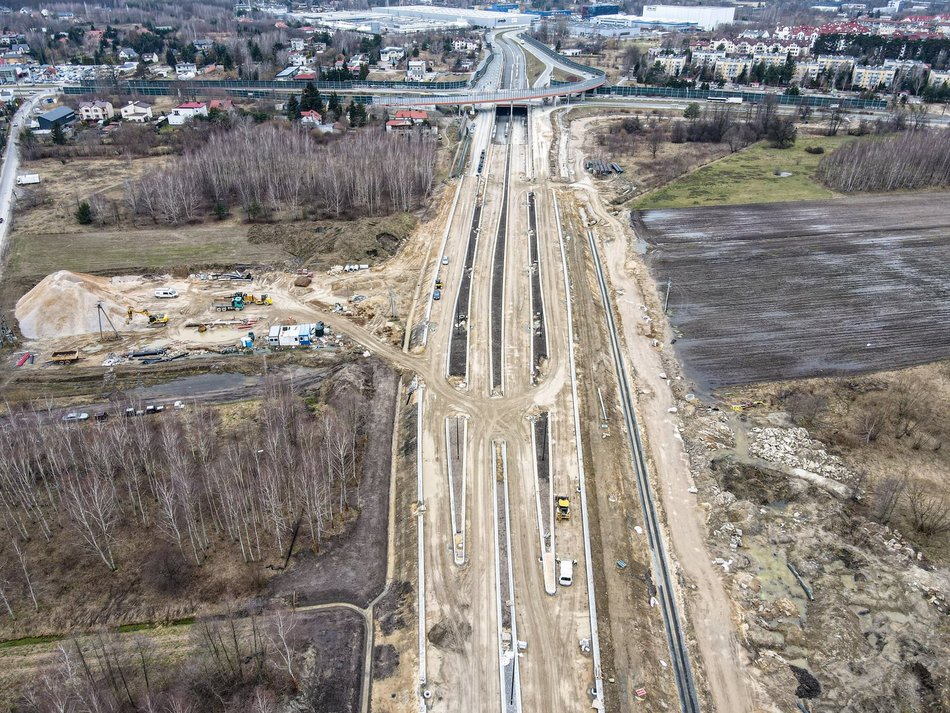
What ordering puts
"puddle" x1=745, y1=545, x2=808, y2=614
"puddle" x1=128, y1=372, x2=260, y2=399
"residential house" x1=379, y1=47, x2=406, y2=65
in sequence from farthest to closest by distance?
Answer: "residential house" x1=379, y1=47, x2=406, y2=65, "puddle" x1=128, y1=372, x2=260, y2=399, "puddle" x1=745, y1=545, x2=808, y2=614

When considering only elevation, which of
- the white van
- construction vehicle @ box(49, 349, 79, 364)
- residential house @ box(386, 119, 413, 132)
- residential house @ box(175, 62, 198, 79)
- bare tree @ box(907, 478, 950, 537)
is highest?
residential house @ box(175, 62, 198, 79)

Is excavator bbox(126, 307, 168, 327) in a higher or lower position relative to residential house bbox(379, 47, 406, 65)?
lower

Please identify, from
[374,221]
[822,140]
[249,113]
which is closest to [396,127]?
[249,113]

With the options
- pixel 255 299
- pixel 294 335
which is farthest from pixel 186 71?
pixel 294 335

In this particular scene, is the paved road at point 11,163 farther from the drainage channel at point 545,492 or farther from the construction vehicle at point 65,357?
the drainage channel at point 545,492

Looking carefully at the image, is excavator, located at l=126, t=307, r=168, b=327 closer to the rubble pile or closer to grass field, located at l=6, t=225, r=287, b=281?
grass field, located at l=6, t=225, r=287, b=281

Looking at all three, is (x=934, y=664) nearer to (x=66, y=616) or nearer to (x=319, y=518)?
(x=319, y=518)

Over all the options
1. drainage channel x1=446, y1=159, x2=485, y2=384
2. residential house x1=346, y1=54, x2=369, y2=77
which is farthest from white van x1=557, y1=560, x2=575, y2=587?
residential house x1=346, y1=54, x2=369, y2=77
